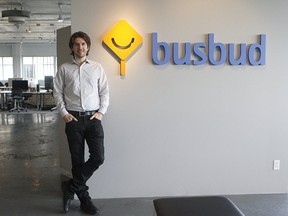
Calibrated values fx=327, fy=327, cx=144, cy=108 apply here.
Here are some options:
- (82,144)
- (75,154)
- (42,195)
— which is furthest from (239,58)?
(42,195)

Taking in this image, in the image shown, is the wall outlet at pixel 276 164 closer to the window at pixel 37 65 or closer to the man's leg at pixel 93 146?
the man's leg at pixel 93 146

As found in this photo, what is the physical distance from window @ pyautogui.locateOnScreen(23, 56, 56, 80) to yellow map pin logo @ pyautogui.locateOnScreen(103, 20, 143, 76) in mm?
21117

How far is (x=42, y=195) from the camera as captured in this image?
3760 mm

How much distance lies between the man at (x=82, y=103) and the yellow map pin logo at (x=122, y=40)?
0.31 m

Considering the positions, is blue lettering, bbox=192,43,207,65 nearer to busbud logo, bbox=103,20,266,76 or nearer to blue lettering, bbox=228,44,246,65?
busbud logo, bbox=103,20,266,76

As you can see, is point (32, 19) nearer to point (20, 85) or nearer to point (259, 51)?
point (20, 85)

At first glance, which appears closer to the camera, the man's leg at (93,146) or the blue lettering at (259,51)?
the man's leg at (93,146)

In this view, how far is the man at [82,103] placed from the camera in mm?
3121

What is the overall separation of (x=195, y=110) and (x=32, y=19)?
42.4 feet

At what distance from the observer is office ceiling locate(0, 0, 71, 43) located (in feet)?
35.9

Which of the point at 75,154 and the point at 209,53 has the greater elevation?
the point at 209,53

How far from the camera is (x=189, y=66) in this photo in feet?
11.8

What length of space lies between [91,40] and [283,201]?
2.69 m

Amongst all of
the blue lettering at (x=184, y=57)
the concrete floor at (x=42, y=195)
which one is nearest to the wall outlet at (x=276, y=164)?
the concrete floor at (x=42, y=195)
